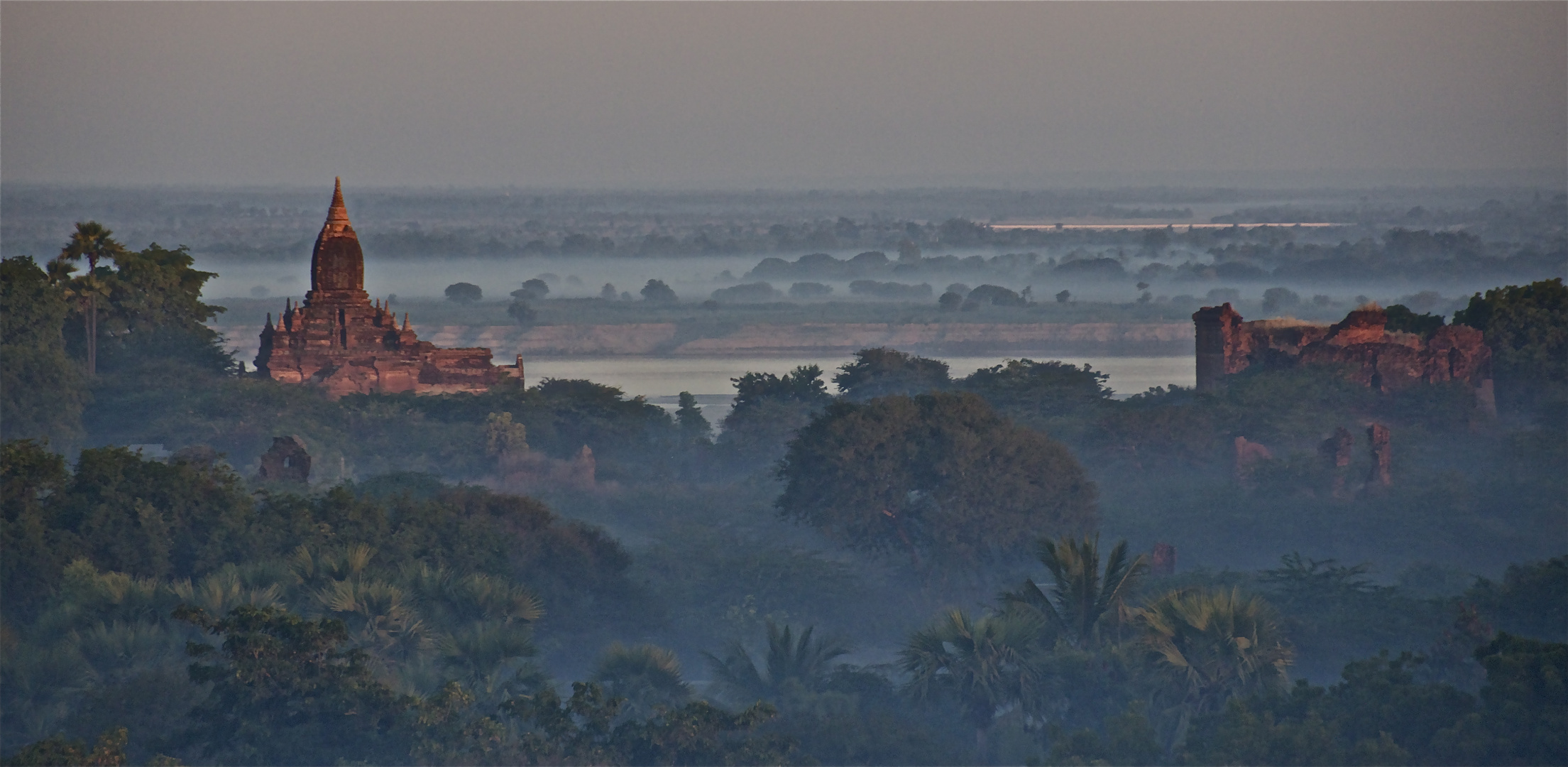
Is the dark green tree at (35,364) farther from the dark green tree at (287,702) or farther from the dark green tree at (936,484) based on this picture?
the dark green tree at (287,702)

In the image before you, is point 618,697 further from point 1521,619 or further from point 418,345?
point 418,345

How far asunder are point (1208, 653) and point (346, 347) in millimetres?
34537

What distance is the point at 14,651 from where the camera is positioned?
26.3 metres

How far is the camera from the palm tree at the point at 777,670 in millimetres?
29328

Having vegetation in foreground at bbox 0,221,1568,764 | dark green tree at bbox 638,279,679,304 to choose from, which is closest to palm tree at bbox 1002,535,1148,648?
vegetation in foreground at bbox 0,221,1568,764

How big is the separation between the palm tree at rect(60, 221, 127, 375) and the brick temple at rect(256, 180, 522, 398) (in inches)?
162

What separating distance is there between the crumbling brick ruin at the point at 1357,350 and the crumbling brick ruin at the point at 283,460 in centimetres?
2230

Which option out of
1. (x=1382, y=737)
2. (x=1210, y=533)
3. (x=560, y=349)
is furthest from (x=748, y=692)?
(x=560, y=349)

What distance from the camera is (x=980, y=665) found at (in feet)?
91.9

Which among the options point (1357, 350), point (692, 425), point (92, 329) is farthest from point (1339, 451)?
point (92, 329)

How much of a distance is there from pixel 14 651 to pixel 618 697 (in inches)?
272

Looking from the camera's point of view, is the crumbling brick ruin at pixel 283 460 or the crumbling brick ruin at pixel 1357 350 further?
the crumbling brick ruin at pixel 1357 350

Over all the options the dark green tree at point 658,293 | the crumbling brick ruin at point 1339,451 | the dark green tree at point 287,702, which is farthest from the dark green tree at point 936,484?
the dark green tree at point 658,293

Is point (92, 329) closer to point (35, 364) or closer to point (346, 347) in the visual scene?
point (346, 347)
